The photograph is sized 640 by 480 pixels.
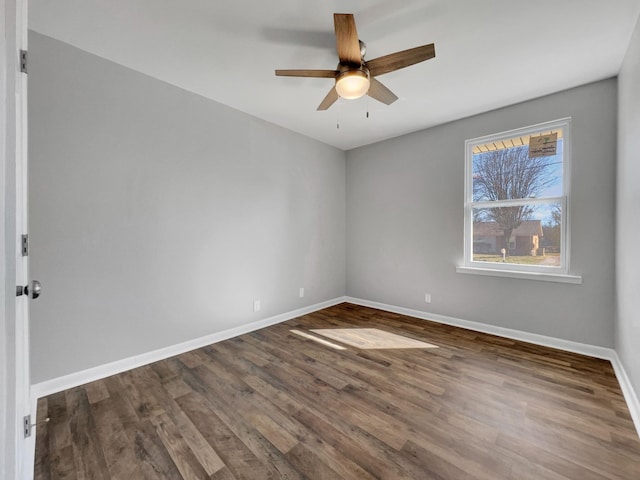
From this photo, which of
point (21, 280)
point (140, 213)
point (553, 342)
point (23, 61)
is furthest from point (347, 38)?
point (553, 342)

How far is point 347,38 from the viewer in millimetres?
1605

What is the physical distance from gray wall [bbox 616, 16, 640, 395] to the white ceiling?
32 centimetres

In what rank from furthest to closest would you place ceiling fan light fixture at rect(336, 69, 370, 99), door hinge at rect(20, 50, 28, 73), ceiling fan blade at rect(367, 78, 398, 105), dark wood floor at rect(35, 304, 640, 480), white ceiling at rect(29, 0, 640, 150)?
ceiling fan blade at rect(367, 78, 398, 105) → ceiling fan light fixture at rect(336, 69, 370, 99) → white ceiling at rect(29, 0, 640, 150) → dark wood floor at rect(35, 304, 640, 480) → door hinge at rect(20, 50, 28, 73)

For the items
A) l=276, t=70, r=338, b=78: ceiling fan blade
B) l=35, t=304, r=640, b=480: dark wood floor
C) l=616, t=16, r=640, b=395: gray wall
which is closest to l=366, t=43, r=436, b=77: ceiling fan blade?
l=276, t=70, r=338, b=78: ceiling fan blade

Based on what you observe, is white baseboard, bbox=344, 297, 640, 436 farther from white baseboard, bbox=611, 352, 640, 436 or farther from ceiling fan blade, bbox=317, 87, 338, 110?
ceiling fan blade, bbox=317, 87, 338, 110

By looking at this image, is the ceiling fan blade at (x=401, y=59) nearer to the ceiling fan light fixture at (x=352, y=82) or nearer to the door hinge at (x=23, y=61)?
the ceiling fan light fixture at (x=352, y=82)

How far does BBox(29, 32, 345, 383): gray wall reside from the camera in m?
1.95

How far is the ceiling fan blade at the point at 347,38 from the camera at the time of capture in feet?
4.84

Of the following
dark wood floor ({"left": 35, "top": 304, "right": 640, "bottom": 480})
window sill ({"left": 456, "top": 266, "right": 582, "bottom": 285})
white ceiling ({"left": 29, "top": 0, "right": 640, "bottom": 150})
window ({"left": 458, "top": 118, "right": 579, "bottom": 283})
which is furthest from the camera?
window ({"left": 458, "top": 118, "right": 579, "bottom": 283})

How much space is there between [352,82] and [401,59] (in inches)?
13.4

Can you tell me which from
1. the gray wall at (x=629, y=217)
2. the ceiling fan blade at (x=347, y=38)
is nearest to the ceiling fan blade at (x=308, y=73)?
the ceiling fan blade at (x=347, y=38)

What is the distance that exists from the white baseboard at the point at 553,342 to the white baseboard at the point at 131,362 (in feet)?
6.46

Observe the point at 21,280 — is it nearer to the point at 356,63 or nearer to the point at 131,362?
the point at 131,362

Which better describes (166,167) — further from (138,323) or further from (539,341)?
(539,341)
